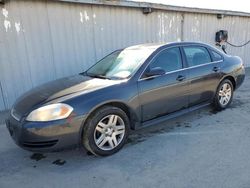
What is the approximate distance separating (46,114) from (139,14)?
501 centimetres

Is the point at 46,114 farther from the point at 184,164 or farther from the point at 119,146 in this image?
the point at 184,164

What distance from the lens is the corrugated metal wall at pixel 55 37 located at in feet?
17.1

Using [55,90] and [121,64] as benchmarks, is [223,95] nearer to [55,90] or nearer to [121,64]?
[121,64]

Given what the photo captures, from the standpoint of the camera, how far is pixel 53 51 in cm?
569

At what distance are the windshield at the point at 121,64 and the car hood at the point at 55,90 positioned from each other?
0.23 m

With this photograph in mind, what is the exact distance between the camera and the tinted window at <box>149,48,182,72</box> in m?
3.87

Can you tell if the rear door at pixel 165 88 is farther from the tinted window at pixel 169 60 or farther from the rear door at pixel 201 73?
the rear door at pixel 201 73

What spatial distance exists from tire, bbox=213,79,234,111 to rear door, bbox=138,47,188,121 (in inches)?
40.1

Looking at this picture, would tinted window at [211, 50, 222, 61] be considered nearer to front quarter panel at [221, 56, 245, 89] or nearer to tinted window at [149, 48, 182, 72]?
front quarter panel at [221, 56, 245, 89]

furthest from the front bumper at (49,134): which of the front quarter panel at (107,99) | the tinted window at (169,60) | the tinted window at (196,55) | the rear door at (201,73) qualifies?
the tinted window at (196,55)

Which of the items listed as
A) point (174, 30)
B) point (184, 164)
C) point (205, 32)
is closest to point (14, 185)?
point (184, 164)

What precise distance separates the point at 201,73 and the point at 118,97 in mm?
1861

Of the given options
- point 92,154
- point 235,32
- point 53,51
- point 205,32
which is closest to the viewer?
point 92,154

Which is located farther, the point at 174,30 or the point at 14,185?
the point at 174,30
